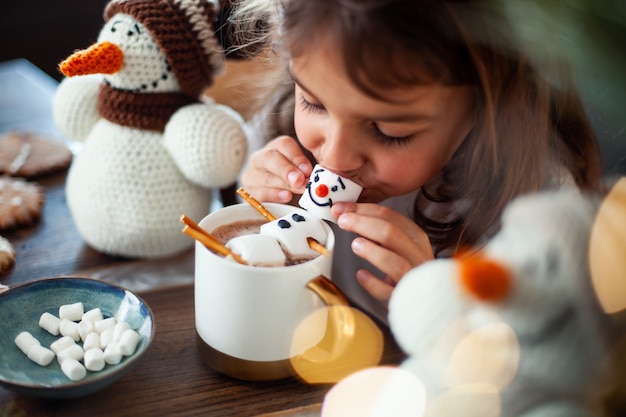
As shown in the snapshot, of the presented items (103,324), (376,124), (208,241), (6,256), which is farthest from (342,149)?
(6,256)

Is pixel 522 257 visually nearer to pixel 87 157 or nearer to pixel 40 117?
pixel 87 157

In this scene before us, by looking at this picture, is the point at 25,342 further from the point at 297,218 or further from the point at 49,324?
the point at 297,218

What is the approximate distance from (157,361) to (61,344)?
79 millimetres

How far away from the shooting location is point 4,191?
80 cm

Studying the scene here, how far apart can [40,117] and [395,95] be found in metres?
0.73

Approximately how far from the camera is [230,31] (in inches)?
27.7

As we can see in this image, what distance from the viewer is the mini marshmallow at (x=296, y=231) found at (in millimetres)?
519

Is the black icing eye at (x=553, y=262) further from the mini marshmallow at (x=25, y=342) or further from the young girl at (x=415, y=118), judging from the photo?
the mini marshmallow at (x=25, y=342)

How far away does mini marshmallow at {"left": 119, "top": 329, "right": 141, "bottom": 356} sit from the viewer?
1.66 ft

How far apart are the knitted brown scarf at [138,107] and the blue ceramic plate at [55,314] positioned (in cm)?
20

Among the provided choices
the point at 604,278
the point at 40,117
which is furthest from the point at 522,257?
the point at 40,117

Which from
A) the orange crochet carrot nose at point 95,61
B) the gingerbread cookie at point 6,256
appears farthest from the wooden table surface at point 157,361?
the orange crochet carrot nose at point 95,61

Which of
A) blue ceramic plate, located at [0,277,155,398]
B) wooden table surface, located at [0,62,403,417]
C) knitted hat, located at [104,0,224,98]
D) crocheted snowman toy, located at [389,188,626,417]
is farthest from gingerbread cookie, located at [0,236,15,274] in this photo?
crocheted snowman toy, located at [389,188,626,417]

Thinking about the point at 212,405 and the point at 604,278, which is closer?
the point at 604,278
